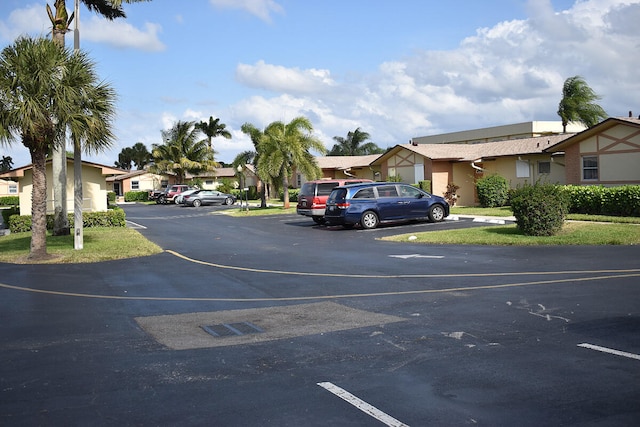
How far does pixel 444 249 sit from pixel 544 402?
11631mm

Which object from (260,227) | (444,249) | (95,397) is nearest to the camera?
(95,397)

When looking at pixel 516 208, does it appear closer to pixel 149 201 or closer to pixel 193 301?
pixel 193 301

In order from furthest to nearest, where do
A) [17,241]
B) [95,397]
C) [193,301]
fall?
1. [17,241]
2. [193,301]
3. [95,397]

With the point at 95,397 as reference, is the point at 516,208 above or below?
above

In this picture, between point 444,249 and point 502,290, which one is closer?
point 502,290

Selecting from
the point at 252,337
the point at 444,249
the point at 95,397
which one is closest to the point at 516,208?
the point at 444,249

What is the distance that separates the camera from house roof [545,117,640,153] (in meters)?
24.9

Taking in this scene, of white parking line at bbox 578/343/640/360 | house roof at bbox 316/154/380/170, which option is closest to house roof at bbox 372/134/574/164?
house roof at bbox 316/154/380/170

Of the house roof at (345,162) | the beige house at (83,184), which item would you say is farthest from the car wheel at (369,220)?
the house roof at (345,162)

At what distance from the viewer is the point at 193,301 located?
33.9 ft

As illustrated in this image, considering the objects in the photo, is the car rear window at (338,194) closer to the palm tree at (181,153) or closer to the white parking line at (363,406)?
the white parking line at (363,406)

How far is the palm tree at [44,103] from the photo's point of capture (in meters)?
15.5

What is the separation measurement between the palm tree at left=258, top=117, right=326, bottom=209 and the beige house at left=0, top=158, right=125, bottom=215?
39.4ft

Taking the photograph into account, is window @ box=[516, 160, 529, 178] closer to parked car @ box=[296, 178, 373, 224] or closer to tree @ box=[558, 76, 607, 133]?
parked car @ box=[296, 178, 373, 224]
